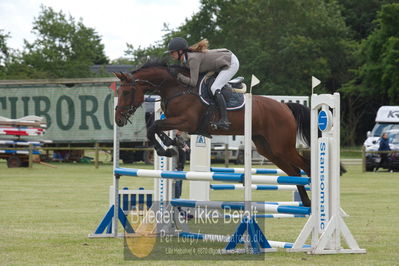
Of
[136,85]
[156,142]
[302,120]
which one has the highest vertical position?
[136,85]

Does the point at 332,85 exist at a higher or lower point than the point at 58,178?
higher

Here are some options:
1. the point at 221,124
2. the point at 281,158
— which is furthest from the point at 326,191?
the point at 221,124

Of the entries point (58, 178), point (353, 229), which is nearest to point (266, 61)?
point (58, 178)

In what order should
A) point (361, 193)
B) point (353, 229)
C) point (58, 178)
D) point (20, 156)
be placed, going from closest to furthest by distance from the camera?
point (353, 229)
point (361, 193)
point (58, 178)
point (20, 156)

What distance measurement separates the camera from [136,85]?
29.1ft

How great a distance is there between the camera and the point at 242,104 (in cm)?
905

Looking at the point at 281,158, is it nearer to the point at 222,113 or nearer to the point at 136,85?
the point at 222,113

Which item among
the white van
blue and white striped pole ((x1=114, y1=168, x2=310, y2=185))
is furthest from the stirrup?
the white van

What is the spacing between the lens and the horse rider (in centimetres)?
877

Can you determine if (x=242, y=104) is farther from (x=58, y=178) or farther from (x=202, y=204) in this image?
(x=58, y=178)

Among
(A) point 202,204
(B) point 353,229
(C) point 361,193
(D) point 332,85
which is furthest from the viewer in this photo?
(D) point 332,85

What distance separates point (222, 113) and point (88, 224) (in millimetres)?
2726

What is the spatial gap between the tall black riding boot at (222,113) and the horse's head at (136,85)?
1.92 feet

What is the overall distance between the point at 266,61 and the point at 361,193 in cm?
3301
